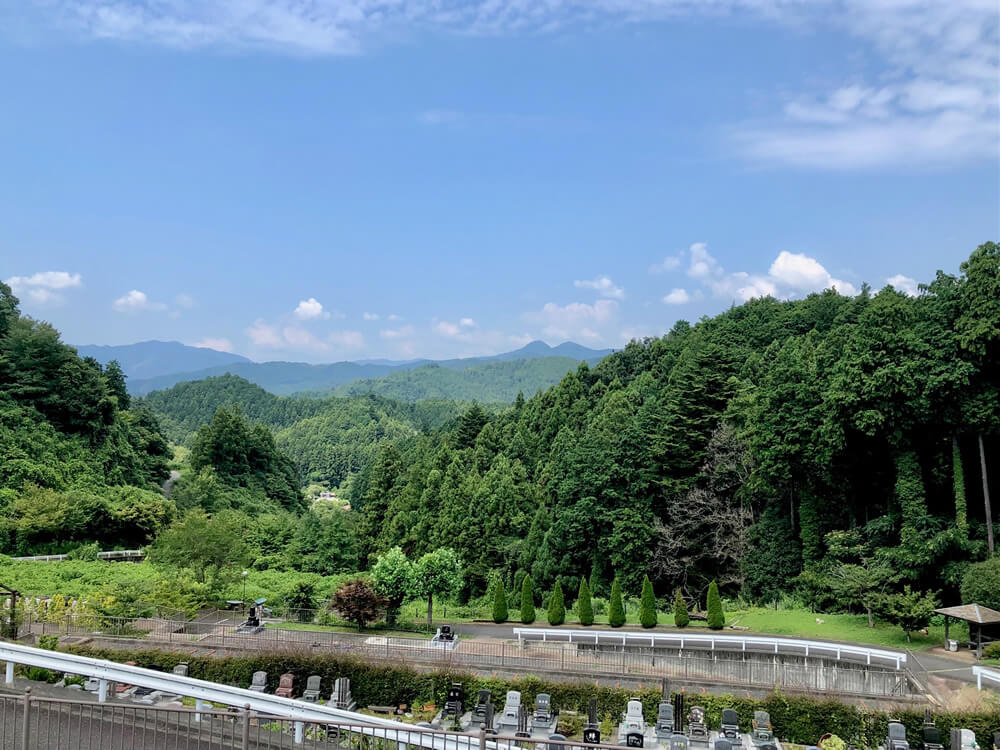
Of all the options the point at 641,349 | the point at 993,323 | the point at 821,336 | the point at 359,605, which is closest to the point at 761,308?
the point at 641,349

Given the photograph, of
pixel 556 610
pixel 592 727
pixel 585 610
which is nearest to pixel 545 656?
pixel 592 727

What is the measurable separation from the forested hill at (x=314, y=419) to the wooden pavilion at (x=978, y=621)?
10467 cm

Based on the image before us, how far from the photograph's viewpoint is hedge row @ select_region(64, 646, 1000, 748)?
16594mm

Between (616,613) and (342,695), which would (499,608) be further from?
(342,695)

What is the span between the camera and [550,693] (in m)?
18.5

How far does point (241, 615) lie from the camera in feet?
85.1

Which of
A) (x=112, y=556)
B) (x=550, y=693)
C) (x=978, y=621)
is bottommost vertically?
(x=550, y=693)

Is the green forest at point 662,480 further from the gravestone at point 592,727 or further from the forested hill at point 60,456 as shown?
the gravestone at point 592,727

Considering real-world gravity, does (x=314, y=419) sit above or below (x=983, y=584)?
above

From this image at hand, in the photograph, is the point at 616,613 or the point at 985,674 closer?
the point at 985,674

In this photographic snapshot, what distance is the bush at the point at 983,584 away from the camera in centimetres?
2144

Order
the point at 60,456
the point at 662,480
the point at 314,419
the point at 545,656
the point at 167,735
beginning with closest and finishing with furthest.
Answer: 1. the point at 167,735
2. the point at 545,656
3. the point at 662,480
4. the point at 60,456
5. the point at 314,419

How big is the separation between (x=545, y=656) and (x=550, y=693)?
2.58 m

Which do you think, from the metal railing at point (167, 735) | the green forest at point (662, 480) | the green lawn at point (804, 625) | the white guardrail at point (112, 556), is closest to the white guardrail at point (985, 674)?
the green lawn at point (804, 625)
